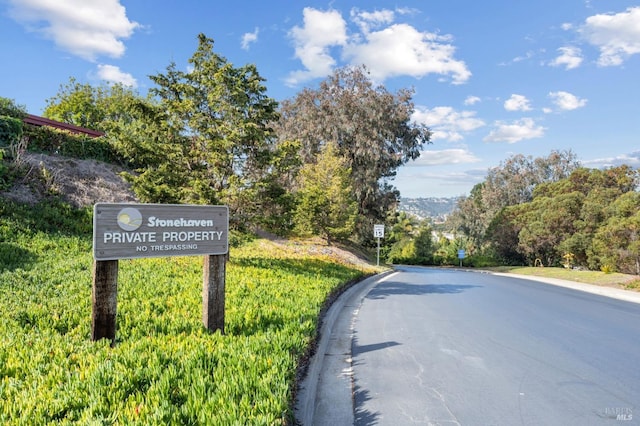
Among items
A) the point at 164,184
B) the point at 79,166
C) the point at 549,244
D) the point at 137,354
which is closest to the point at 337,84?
the point at 79,166

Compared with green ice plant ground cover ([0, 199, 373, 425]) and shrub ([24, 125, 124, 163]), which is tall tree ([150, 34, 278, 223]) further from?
shrub ([24, 125, 124, 163])

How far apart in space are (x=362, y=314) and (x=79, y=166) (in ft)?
45.8

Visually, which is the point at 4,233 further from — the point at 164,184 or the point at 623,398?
the point at 623,398

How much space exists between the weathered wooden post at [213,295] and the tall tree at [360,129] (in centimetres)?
1881

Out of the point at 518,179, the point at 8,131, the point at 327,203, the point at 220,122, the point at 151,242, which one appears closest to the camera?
the point at 151,242

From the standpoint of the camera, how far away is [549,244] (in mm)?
28000

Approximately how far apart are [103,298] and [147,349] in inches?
31.8

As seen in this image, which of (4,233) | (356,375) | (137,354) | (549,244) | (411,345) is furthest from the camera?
(549,244)

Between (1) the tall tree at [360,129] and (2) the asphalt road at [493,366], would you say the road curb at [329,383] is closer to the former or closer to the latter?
(2) the asphalt road at [493,366]

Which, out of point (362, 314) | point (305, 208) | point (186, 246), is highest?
point (305, 208)

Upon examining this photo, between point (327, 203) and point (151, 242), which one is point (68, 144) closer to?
point (327, 203)

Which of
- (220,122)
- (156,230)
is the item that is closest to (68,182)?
(220,122)

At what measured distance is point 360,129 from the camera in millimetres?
23844

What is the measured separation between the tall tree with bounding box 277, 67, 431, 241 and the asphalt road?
55.5 ft
